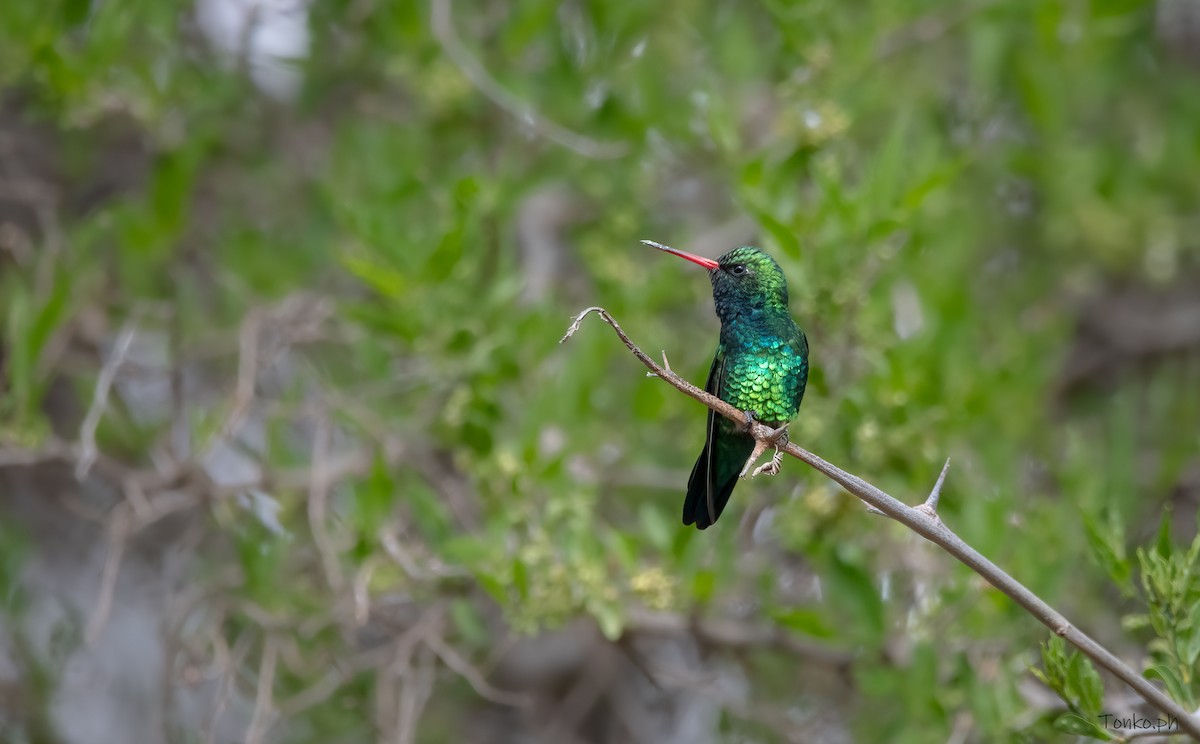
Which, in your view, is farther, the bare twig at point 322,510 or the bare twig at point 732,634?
the bare twig at point 732,634

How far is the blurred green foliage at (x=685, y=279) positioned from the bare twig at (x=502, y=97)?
0.08 metres

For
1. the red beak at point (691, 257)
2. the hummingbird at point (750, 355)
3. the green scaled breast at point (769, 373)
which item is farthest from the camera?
the green scaled breast at point (769, 373)

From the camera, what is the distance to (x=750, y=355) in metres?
3.30

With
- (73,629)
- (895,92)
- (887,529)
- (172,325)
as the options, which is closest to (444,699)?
(73,629)

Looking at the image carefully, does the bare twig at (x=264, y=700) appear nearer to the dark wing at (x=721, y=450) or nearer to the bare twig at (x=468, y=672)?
the bare twig at (x=468, y=672)

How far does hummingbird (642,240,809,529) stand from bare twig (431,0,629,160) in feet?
4.89

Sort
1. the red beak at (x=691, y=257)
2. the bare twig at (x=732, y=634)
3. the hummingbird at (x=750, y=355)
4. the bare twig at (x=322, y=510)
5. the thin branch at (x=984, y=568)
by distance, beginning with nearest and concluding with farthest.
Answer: the thin branch at (x=984, y=568), the red beak at (x=691, y=257), the hummingbird at (x=750, y=355), the bare twig at (x=322, y=510), the bare twig at (x=732, y=634)

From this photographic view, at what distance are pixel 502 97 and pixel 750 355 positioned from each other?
1995 mm

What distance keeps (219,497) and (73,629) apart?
1.33 m

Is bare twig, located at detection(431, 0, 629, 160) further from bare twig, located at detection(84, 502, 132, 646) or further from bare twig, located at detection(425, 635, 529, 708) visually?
bare twig, located at detection(84, 502, 132, 646)

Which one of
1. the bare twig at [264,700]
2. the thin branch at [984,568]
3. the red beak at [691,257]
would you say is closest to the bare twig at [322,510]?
the bare twig at [264,700]

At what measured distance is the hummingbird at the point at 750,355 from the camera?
10.4 feet

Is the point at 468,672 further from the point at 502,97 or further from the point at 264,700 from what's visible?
the point at 502,97

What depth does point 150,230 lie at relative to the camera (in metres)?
5.11
